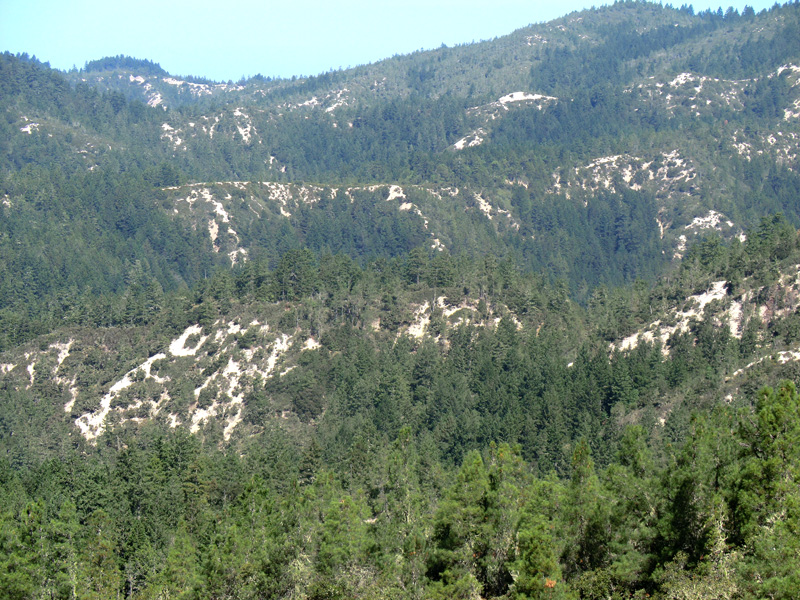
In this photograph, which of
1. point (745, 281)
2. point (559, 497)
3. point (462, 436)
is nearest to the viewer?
point (559, 497)

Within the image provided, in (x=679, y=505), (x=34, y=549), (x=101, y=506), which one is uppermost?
(x=679, y=505)

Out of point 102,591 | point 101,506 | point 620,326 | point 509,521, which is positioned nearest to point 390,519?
point 509,521

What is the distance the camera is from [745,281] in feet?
379

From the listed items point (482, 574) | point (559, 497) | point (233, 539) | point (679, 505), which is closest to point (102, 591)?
point (233, 539)

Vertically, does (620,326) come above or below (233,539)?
below

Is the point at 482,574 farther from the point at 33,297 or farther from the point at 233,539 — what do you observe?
the point at 33,297

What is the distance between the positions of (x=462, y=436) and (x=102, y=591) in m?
48.2

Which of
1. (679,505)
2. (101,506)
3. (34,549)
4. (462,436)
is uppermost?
(679,505)

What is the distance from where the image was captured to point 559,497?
173ft

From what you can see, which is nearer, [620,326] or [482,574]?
[482,574]

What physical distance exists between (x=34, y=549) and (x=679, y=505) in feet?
138

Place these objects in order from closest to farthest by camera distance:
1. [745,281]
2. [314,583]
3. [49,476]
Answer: [314,583] → [49,476] → [745,281]

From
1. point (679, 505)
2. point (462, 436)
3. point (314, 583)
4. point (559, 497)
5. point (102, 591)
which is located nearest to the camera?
point (679, 505)

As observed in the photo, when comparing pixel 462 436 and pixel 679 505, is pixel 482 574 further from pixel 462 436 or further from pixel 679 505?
pixel 462 436
